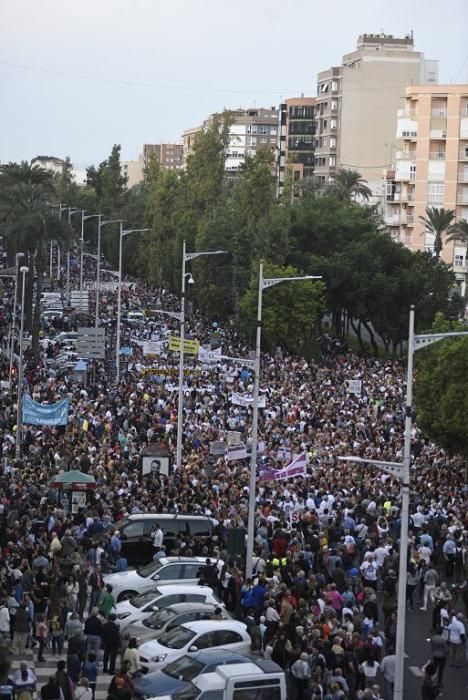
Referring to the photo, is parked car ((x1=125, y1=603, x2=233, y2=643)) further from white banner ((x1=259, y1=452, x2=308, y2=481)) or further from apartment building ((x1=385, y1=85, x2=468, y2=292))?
apartment building ((x1=385, y1=85, x2=468, y2=292))

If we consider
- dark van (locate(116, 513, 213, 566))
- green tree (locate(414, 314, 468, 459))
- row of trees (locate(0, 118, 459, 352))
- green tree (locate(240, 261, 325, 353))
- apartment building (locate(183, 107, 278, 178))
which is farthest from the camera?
apartment building (locate(183, 107, 278, 178))

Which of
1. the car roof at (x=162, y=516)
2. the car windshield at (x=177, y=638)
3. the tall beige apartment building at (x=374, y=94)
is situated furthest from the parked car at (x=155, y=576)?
the tall beige apartment building at (x=374, y=94)

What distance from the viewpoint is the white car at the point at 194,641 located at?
70.4ft

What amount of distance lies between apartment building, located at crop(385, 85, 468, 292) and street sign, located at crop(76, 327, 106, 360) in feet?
122

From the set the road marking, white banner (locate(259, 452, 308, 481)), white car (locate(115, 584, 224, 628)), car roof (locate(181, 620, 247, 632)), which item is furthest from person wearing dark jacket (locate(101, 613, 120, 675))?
white banner (locate(259, 452, 308, 481))

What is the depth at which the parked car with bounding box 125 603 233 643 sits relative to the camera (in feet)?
74.7

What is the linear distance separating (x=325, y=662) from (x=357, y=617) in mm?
2488

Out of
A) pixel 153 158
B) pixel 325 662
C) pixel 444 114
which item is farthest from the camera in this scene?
pixel 153 158

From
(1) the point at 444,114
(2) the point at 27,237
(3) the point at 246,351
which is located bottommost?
(3) the point at 246,351

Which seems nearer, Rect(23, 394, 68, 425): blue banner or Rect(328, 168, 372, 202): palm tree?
Rect(23, 394, 68, 425): blue banner

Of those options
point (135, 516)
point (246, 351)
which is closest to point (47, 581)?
Answer: point (135, 516)

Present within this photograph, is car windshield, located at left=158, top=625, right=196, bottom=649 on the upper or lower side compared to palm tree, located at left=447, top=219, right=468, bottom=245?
lower

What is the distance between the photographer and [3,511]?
29.8 m

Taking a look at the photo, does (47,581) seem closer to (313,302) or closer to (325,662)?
(325,662)
